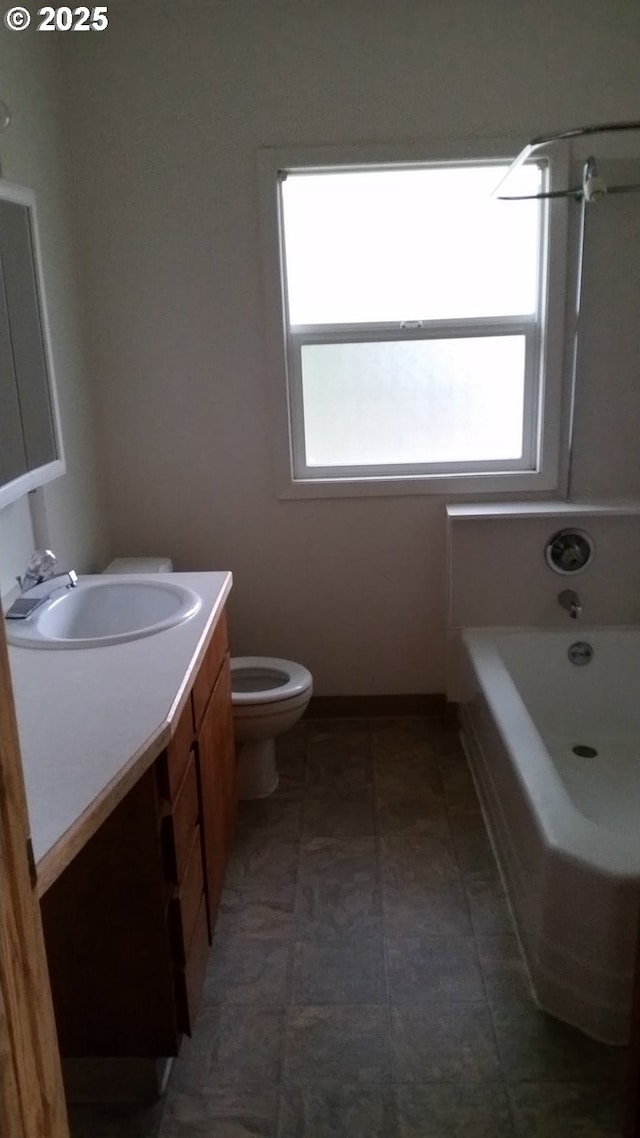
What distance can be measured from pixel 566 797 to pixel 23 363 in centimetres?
167

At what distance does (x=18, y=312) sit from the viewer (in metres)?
2.09

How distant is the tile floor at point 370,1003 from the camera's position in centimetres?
171

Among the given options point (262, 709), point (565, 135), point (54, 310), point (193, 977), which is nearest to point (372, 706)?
point (262, 709)

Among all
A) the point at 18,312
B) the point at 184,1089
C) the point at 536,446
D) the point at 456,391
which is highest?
the point at 18,312

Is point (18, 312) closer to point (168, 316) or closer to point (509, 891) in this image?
point (168, 316)

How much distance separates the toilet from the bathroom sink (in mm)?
446

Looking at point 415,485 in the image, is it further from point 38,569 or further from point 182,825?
point 182,825

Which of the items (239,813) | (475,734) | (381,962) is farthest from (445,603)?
(381,962)

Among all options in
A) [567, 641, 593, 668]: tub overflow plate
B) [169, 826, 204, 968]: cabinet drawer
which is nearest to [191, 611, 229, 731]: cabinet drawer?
[169, 826, 204, 968]: cabinet drawer

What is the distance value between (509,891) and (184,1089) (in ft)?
3.20

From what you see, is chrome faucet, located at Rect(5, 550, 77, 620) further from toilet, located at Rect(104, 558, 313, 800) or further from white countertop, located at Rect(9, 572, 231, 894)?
toilet, located at Rect(104, 558, 313, 800)

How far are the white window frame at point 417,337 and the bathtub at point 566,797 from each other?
59 centimetres

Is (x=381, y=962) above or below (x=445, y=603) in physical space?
below

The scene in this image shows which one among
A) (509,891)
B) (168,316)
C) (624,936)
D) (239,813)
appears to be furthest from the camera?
(168,316)
